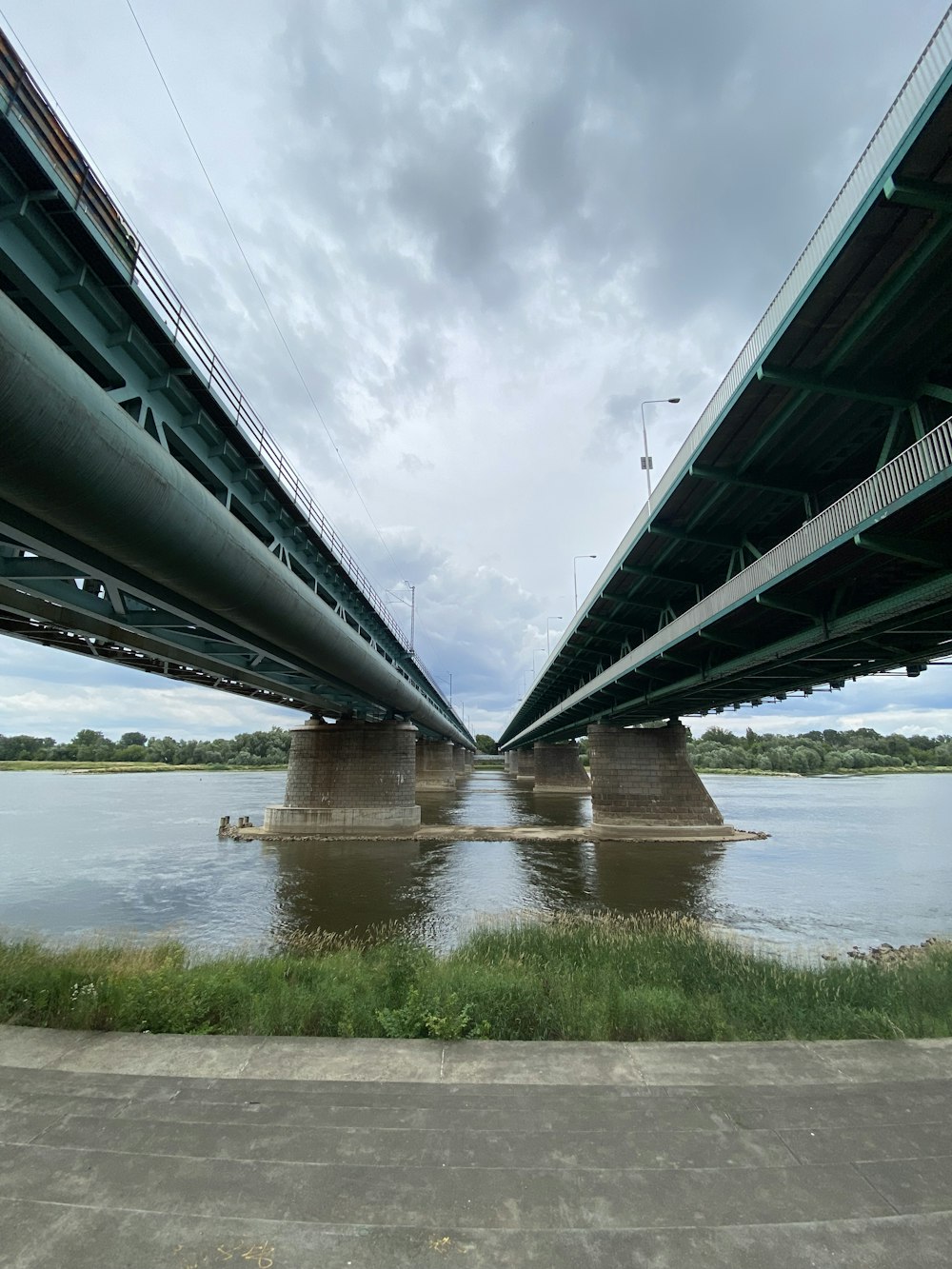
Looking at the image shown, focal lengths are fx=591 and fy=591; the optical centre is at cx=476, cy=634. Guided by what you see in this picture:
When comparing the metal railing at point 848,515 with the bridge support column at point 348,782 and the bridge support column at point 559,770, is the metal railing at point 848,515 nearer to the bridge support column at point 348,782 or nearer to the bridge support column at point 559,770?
the bridge support column at point 348,782

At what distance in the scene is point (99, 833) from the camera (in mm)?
37875

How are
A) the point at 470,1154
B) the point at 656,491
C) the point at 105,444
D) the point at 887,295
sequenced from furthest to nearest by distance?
the point at 656,491 < the point at 887,295 < the point at 105,444 < the point at 470,1154

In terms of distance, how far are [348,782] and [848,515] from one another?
34.9 metres

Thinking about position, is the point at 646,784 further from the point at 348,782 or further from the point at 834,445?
the point at 834,445

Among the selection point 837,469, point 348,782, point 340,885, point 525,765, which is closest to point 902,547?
point 837,469

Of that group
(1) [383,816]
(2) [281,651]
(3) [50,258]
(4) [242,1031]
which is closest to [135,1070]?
(4) [242,1031]

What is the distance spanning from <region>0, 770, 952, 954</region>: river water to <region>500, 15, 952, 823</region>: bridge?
8.36 meters

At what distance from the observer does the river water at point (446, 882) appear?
1731cm

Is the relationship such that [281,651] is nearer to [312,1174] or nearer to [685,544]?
[685,544]

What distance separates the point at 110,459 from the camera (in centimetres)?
821

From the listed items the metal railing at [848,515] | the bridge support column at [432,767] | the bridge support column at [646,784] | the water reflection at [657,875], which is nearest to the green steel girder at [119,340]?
the metal railing at [848,515]

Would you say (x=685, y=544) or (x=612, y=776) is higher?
(x=685, y=544)

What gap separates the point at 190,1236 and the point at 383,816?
37519mm

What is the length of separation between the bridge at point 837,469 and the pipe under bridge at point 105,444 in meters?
11.2
